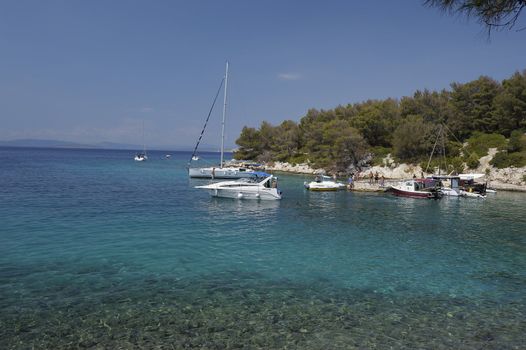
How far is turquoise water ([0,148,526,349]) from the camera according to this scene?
10281 mm

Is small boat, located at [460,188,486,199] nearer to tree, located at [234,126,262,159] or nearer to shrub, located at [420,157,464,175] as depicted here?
shrub, located at [420,157,464,175]

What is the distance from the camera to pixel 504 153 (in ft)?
218

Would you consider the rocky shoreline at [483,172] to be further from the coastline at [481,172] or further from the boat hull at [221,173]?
the boat hull at [221,173]

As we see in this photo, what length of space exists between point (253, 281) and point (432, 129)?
74.7 metres

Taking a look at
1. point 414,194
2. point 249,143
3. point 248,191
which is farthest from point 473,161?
point 249,143

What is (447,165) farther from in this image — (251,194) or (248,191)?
(248,191)

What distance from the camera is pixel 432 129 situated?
77812 millimetres

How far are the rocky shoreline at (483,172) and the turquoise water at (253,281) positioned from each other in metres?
37.9

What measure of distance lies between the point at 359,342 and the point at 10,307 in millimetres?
10822

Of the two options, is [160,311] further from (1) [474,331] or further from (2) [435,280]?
(2) [435,280]

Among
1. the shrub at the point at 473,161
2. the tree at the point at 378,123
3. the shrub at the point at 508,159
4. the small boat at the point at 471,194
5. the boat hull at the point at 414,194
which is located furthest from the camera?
the tree at the point at 378,123

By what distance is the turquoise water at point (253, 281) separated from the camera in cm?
1028

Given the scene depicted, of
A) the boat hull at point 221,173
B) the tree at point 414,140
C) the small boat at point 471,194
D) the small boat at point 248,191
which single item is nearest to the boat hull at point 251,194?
the small boat at point 248,191

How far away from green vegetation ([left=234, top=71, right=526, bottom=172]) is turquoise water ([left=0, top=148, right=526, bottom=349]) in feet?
165
